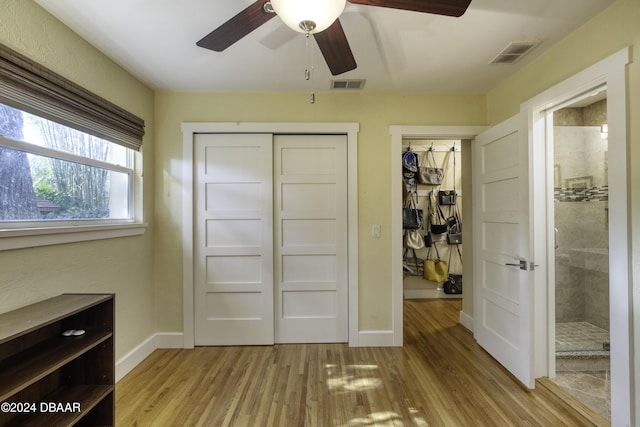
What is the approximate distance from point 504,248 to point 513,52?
149cm

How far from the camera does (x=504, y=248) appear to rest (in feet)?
7.47

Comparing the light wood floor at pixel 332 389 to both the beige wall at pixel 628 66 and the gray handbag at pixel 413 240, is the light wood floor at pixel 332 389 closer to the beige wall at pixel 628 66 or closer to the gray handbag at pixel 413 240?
the beige wall at pixel 628 66

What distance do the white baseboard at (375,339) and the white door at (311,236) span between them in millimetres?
164

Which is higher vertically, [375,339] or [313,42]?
[313,42]

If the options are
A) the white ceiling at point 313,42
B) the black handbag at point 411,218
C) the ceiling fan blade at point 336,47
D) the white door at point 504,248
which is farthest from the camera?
the black handbag at point 411,218

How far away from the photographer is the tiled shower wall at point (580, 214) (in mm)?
2939

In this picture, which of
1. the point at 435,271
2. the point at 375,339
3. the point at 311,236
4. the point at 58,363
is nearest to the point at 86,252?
the point at 58,363

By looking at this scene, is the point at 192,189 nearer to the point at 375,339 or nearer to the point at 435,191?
the point at 375,339

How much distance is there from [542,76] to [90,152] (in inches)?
132

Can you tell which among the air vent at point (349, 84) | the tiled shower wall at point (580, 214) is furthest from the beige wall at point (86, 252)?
the tiled shower wall at point (580, 214)

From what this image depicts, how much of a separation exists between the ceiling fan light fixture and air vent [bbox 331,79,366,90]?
1.35m

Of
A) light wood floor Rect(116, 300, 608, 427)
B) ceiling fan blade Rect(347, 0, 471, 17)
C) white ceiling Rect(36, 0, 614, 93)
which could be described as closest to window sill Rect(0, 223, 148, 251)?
light wood floor Rect(116, 300, 608, 427)

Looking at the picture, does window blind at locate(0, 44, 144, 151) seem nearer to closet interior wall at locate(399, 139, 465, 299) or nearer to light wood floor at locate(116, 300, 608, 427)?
light wood floor at locate(116, 300, 608, 427)

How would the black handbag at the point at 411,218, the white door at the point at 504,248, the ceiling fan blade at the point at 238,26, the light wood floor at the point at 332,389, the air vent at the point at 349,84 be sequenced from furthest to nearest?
the black handbag at the point at 411,218, the air vent at the point at 349,84, the white door at the point at 504,248, the light wood floor at the point at 332,389, the ceiling fan blade at the point at 238,26
